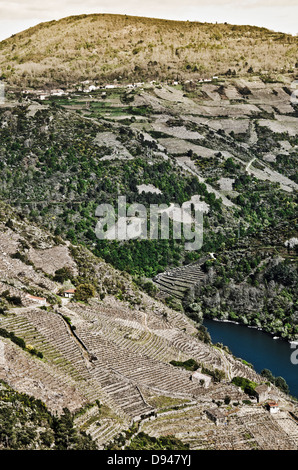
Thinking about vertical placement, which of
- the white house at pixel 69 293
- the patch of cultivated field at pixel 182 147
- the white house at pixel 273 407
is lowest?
the white house at pixel 273 407

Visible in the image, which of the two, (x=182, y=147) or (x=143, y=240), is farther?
(x=182, y=147)

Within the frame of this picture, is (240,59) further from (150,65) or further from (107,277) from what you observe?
(107,277)

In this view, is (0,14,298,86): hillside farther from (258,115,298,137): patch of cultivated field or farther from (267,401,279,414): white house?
(267,401,279,414): white house

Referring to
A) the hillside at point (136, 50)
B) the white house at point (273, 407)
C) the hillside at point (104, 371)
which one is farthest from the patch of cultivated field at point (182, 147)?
the white house at point (273, 407)

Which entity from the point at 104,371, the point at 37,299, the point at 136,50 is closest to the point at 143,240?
the point at 37,299

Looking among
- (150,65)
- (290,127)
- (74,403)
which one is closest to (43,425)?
(74,403)

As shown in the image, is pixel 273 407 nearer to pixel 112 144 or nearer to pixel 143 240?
pixel 143 240

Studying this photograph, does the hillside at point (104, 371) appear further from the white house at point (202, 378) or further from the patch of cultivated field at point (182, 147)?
the patch of cultivated field at point (182, 147)

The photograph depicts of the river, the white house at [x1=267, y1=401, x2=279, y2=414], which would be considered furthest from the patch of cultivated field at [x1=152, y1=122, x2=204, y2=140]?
the white house at [x1=267, y1=401, x2=279, y2=414]
